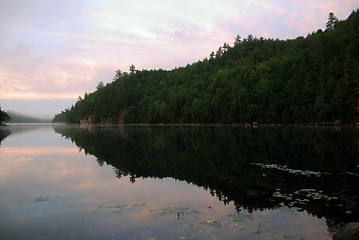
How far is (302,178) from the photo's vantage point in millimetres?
18016

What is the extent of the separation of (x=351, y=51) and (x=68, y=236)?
114087mm

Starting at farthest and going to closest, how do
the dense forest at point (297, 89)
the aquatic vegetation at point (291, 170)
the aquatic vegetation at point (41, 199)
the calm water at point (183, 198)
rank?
the dense forest at point (297, 89) < the aquatic vegetation at point (291, 170) < the aquatic vegetation at point (41, 199) < the calm water at point (183, 198)

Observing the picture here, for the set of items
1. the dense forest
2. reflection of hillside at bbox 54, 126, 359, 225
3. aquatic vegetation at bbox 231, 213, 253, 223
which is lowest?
aquatic vegetation at bbox 231, 213, 253, 223

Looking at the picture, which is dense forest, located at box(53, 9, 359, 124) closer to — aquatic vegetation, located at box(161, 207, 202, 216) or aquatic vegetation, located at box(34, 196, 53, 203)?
aquatic vegetation, located at box(161, 207, 202, 216)

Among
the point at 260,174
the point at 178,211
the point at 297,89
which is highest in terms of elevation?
the point at 297,89

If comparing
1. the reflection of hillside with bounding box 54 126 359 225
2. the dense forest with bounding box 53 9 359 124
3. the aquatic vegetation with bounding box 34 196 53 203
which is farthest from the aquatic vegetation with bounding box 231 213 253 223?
the dense forest with bounding box 53 9 359 124

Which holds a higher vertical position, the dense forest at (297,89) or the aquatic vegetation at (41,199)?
the dense forest at (297,89)

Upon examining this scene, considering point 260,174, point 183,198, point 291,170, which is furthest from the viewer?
point 291,170

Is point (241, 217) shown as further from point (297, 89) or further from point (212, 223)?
point (297, 89)

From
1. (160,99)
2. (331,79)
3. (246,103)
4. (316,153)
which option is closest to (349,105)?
(331,79)

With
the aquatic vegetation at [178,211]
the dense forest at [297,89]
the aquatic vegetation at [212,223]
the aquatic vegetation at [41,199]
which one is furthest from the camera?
the dense forest at [297,89]

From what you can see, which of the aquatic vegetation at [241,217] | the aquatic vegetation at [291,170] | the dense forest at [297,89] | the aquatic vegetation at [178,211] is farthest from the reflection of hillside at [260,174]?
the dense forest at [297,89]

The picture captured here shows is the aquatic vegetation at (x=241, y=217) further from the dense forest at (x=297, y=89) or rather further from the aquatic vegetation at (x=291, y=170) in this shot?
the dense forest at (x=297, y=89)

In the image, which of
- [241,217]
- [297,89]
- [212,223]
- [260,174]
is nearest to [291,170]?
[260,174]
